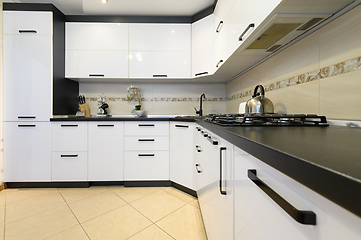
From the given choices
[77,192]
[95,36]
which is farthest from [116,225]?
[95,36]

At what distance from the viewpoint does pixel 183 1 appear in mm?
2334

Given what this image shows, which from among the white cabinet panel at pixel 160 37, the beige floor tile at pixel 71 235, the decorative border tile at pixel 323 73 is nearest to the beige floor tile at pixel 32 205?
the beige floor tile at pixel 71 235

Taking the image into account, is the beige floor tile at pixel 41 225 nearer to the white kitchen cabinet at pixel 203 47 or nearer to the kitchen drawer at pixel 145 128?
the kitchen drawer at pixel 145 128

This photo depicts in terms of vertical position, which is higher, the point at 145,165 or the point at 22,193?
the point at 145,165

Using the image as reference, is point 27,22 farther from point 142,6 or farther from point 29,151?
point 29,151

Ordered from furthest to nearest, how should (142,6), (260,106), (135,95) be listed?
(135,95)
(142,6)
(260,106)

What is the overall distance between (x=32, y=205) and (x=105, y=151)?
89 cm

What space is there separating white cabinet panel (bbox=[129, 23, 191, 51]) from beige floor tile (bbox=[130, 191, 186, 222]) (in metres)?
2.01

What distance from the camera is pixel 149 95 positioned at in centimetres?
300

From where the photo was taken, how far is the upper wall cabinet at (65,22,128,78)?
259 cm

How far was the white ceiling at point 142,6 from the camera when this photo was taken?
2.37 meters

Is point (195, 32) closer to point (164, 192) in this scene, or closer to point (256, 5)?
point (256, 5)

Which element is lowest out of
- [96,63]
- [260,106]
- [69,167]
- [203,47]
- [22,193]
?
[22,193]

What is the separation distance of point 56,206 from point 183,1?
2.83 m
